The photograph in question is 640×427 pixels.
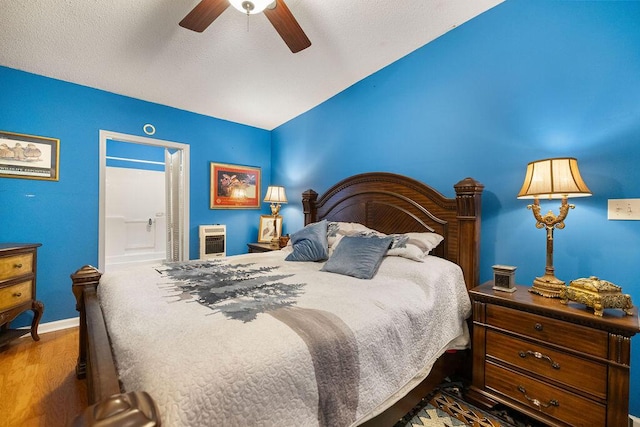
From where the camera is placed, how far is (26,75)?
2699mm

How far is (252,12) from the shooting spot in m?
1.64

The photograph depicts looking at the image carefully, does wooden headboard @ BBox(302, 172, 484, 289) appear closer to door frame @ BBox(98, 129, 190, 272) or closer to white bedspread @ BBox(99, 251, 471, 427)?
white bedspread @ BBox(99, 251, 471, 427)

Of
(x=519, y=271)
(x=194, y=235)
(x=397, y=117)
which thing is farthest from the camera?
(x=194, y=235)

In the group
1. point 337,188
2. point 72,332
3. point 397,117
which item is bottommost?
point 72,332

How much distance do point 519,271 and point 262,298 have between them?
1.76m

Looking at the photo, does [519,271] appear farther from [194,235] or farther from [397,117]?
[194,235]

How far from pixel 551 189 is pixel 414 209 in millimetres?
960

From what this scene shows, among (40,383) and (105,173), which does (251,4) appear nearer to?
(105,173)

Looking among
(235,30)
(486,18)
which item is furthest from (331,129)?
(486,18)

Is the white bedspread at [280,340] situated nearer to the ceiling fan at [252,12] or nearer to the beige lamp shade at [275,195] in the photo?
the ceiling fan at [252,12]

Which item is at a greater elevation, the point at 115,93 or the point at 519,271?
the point at 115,93

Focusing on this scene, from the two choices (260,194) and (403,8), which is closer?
(403,8)

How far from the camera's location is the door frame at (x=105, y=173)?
3109mm

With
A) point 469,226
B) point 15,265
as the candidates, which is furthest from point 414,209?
point 15,265
